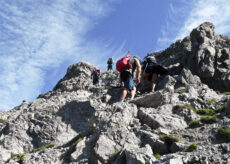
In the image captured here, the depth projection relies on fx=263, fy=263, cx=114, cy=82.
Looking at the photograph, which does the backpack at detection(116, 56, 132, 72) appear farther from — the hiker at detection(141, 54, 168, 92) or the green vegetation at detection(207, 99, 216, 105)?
the green vegetation at detection(207, 99, 216, 105)

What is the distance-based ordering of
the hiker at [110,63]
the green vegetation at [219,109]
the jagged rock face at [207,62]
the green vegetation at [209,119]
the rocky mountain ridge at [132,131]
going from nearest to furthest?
the rocky mountain ridge at [132,131]
the green vegetation at [209,119]
the green vegetation at [219,109]
the jagged rock face at [207,62]
the hiker at [110,63]

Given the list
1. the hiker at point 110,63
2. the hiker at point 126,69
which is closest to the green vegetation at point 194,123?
the hiker at point 126,69

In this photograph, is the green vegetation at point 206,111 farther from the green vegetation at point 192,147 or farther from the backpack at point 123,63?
the green vegetation at point 192,147

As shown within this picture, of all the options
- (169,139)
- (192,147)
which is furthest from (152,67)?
(192,147)

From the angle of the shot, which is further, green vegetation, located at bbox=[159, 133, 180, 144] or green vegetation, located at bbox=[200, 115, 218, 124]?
green vegetation, located at bbox=[200, 115, 218, 124]

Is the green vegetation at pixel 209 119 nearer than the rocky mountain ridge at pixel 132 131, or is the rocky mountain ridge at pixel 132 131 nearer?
the rocky mountain ridge at pixel 132 131

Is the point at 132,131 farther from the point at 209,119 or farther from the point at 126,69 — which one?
the point at 126,69

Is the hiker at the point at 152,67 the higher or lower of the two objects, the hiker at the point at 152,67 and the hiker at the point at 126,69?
→ the higher

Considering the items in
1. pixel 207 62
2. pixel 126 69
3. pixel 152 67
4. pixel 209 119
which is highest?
pixel 207 62

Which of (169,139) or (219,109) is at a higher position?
(219,109)

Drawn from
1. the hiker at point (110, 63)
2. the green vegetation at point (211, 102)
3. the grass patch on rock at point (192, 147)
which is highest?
the hiker at point (110, 63)

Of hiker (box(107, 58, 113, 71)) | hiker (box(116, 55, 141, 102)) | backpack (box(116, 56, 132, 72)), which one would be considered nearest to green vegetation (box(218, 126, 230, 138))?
hiker (box(116, 55, 141, 102))

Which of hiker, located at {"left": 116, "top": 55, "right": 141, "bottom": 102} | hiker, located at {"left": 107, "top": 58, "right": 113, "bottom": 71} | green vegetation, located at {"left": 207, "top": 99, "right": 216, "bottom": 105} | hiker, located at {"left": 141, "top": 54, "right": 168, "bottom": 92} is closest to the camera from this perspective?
hiker, located at {"left": 116, "top": 55, "right": 141, "bottom": 102}

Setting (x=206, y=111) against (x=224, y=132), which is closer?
(x=224, y=132)
